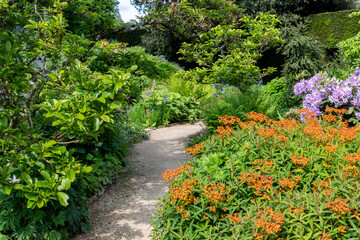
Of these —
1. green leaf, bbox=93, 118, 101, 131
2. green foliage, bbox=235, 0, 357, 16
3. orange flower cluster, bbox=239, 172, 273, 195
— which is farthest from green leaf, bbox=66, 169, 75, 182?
green foliage, bbox=235, 0, 357, 16

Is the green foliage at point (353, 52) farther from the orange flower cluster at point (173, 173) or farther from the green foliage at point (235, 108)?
the orange flower cluster at point (173, 173)

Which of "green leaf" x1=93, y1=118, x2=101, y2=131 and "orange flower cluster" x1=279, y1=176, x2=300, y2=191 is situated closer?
"orange flower cluster" x1=279, y1=176, x2=300, y2=191

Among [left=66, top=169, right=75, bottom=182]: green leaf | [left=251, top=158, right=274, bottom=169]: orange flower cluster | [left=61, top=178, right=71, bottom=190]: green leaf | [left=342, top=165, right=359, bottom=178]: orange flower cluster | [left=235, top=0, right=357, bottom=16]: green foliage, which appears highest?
[left=235, top=0, right=357, bottom=16]: green foliage

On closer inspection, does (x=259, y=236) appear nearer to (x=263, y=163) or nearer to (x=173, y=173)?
(x=263, y=163)

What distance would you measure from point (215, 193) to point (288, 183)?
1.75ft

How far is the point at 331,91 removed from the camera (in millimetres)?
4926

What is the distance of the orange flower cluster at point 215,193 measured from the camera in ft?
6.90

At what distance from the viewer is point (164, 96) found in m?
8.59

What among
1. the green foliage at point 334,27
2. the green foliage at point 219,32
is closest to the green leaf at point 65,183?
the green foliage at point 219,32

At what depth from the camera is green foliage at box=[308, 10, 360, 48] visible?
1170 cm

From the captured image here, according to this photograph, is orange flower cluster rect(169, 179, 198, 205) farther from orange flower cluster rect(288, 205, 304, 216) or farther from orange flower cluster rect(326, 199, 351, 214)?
orange flower cluster rect(326, 199, 351, 214)

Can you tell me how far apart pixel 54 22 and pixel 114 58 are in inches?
58.4

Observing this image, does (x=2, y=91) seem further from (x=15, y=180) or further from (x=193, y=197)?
(x=193, y=197)

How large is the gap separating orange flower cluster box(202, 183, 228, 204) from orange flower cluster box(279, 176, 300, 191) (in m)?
0.42
